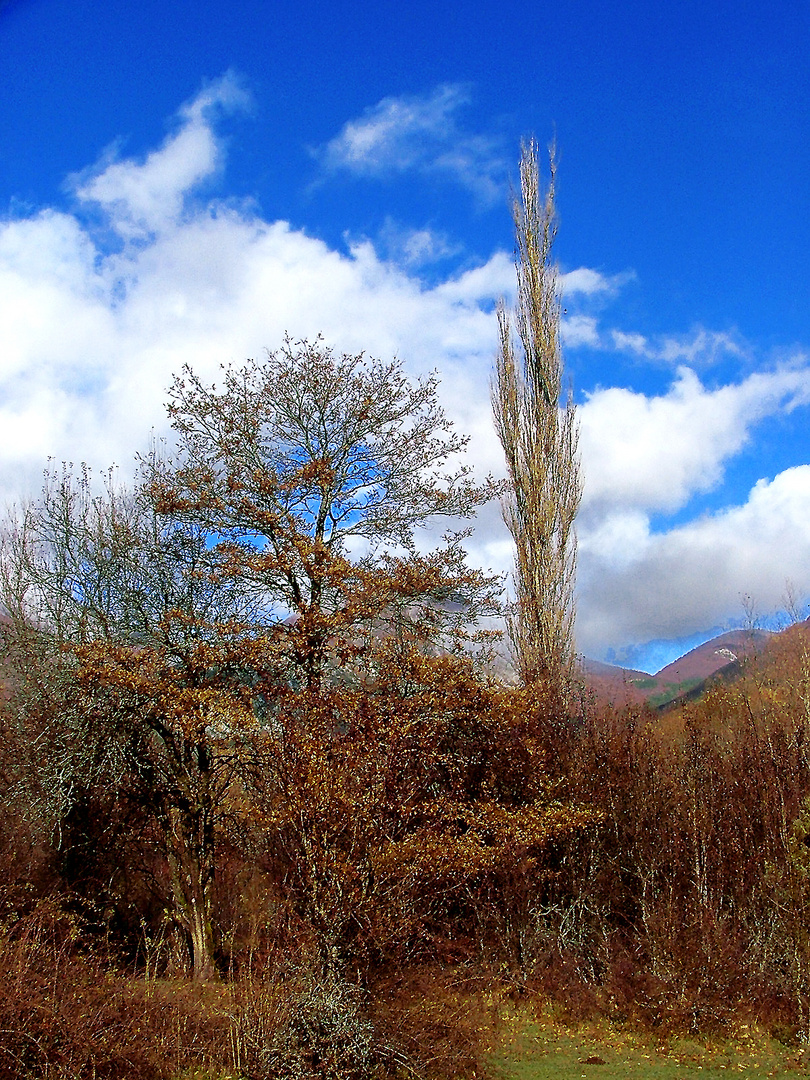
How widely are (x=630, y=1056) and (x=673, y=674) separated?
2184 centimetres

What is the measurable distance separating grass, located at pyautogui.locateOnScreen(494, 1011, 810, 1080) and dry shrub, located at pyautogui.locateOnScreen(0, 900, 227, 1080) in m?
2.97

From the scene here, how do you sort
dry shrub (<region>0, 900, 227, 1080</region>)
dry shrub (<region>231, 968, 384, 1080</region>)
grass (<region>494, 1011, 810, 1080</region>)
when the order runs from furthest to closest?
1. grass (<region>494, 1011, 810, 1080</region>)
2. dry shrub (<region>0, 900, 227, 1080</region>)
3. dry shrub (<region>231, 968, 384, 1080</region>)

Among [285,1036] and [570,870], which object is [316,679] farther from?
[285,1036]

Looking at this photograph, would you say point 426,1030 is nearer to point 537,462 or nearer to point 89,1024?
point 89,1024

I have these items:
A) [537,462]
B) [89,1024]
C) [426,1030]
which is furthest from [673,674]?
[89,1024]

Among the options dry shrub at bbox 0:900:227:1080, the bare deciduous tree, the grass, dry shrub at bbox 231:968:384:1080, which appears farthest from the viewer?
the bare deciduous tree

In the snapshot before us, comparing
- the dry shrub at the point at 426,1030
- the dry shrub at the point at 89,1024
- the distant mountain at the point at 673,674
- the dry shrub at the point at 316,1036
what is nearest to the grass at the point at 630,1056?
the dry shrub at the point at 426,1030

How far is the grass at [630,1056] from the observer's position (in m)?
8.25

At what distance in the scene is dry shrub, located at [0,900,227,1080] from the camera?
672 centimetres

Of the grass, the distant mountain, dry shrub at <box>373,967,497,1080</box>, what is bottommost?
the grass

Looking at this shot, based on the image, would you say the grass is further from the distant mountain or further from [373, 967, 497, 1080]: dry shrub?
the distant mountain

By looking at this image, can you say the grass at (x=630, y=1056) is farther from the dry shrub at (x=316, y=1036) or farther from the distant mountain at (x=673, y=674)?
the distant mountain at (x=673, y=674)

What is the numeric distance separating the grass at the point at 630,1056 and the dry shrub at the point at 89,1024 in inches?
117

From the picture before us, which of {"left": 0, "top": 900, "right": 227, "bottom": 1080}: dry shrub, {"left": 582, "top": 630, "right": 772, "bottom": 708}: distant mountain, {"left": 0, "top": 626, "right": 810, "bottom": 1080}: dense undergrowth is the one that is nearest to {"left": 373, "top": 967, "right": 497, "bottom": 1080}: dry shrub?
{"left": 0, "top": 626, "right": 810, "bottom": 1080}: dense undergrowth
